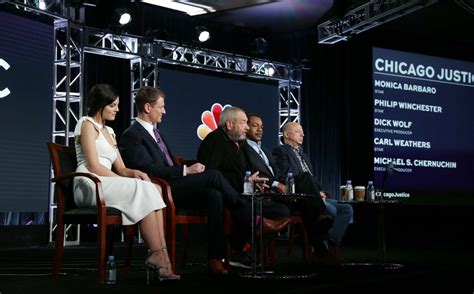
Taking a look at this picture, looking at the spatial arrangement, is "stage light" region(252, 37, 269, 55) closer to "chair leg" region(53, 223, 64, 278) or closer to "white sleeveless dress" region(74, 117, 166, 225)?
"white sleeveless dress" region(74, 117, 166, 225)

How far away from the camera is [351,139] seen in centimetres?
925

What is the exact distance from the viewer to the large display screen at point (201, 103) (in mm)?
8078

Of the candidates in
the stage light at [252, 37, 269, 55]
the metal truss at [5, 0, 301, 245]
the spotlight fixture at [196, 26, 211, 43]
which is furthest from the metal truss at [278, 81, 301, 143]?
the spotlight fixture at [196, 26, 211, 43]

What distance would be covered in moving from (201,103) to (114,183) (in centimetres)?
497

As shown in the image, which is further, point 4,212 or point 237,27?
point 237,27

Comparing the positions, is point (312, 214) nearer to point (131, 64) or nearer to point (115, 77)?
point (131, 64)

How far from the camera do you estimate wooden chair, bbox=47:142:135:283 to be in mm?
3398

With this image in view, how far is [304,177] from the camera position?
196 inches

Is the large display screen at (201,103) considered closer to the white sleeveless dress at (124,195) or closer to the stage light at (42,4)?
the stage light at (42,4)

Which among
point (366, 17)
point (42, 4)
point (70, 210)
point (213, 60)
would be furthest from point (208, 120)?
point (70, 210)

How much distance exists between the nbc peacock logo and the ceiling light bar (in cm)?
131

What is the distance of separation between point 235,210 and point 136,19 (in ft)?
15.9

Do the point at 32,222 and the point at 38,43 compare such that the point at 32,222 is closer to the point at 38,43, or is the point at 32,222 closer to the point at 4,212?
the point at 4,212

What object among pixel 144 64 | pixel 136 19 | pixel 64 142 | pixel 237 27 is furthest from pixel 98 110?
pixel 237 27
